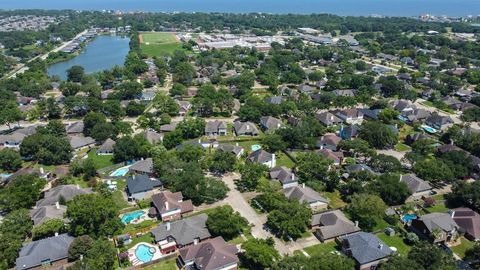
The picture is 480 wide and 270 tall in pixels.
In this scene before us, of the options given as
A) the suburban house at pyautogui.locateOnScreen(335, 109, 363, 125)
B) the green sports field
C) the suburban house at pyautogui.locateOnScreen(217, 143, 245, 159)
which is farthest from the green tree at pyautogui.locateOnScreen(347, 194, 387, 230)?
the green sports field

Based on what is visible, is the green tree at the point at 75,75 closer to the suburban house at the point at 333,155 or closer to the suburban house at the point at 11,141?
the suburban house at the point at 11,141

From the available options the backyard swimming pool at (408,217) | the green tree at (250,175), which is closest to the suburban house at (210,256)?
the green tree at (250,175)

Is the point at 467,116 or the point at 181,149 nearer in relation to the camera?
the point at 181,149

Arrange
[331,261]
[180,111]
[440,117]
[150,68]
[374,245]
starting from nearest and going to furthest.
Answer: [331,261] → [374,245] → [440,117] → [180,111] → [150,68]

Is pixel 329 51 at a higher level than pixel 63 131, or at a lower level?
higher

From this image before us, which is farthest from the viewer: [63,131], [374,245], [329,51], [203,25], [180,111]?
[203,25]

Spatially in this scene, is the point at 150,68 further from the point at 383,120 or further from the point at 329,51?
the point at 383,120

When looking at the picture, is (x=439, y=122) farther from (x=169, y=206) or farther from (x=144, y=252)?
(x=144, y=252)

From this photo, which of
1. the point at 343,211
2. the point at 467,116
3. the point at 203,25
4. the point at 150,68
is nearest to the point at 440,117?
the point at 467,116
